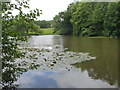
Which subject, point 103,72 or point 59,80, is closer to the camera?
point 59,80

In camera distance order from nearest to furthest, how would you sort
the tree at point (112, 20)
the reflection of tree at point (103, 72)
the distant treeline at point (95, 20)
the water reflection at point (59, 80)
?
the water reflection at point (59, 80) < the reflection of tree at point (103, 72) < the tree at point (112, 20) < the distant treeline at point (95, 20)

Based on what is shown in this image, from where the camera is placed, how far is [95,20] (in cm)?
3406

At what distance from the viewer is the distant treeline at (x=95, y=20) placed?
29.2m

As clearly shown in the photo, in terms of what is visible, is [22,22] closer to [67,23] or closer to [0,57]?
[0,57]

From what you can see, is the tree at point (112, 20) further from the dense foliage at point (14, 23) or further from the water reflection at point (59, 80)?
the dense foliage at point (14, 23)

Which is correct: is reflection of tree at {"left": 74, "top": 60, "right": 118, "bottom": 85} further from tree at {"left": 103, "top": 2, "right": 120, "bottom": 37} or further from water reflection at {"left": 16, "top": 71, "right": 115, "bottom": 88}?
tree at {"left": 103, "top": 2, "right": 120, "bottom": 37}

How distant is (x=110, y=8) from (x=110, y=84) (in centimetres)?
2601

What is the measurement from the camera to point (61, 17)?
5159 cm

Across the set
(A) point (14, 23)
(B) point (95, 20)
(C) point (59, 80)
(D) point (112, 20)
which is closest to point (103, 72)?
(C) point (59, 80)

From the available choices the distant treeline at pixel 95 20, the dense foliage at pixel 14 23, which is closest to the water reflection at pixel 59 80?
the dense foliage at pixel 14 23

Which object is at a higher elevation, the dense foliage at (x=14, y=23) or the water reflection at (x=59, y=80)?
the dense foliage at (x=14, y=23)

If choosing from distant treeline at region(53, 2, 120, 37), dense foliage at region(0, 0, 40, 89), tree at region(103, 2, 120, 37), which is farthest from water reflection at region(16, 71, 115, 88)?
distant treeline at region(53, 2, 120, 37)

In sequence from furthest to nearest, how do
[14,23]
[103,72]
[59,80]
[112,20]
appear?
[112,20], [103,72], [59,80], [14,23]

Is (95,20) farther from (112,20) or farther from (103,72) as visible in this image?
(103,72)
